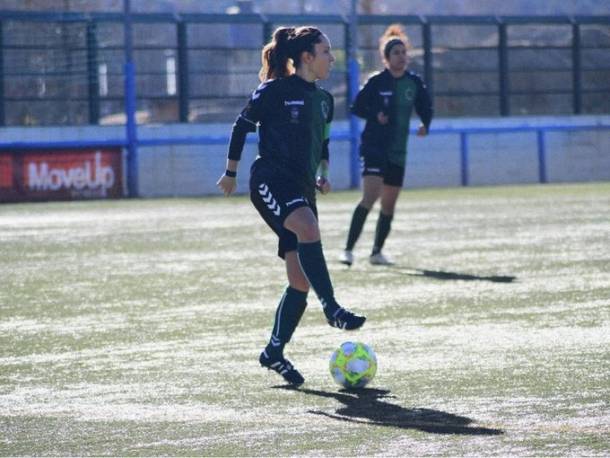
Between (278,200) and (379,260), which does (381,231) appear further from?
(278,200)

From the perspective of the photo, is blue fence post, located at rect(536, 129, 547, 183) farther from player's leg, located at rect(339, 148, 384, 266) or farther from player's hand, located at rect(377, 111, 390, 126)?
player's hand, located at rect(377, 111, 390, 126)

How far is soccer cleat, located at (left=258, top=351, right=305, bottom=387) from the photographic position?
7.65 metres

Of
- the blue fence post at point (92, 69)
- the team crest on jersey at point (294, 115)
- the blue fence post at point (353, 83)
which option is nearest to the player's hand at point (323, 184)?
the team crest on jersey at point (294, 115)

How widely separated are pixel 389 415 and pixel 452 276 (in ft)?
20.8

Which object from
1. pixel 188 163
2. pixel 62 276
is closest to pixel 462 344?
pixel 62 276

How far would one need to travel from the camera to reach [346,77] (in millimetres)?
32219

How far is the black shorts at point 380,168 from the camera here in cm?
1460

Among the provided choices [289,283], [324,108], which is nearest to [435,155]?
[324,108]

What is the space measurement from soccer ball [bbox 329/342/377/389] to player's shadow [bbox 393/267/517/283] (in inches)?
196

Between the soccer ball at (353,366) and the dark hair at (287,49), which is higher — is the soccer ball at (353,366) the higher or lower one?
the lower one

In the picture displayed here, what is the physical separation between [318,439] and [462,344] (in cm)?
280

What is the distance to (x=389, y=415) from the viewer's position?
6.69 m

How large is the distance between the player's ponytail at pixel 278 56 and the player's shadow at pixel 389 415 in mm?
1849

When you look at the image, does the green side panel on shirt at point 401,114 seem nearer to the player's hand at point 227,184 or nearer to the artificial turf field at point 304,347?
the artificial turf field at point 304,347
